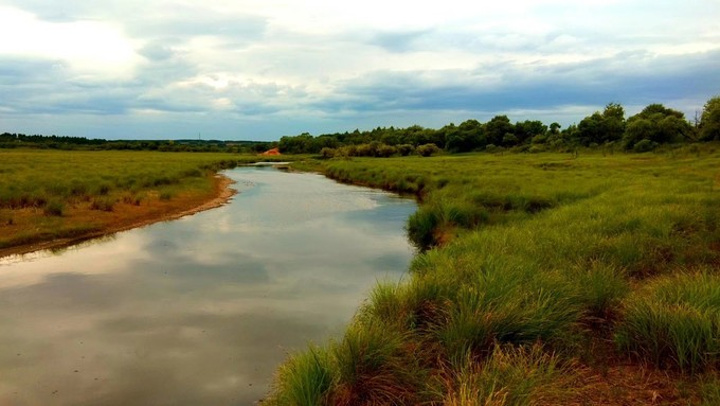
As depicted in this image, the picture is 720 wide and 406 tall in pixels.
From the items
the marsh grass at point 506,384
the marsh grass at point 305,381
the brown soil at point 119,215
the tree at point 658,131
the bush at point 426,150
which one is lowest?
the brown soil at point 119,215

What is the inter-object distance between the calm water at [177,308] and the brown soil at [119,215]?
0.88 m

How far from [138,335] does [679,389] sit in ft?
26.3

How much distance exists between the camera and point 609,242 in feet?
32.8

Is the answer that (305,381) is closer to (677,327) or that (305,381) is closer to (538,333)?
(538,333)

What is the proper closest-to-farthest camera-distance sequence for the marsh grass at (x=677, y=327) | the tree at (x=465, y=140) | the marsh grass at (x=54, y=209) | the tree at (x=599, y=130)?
the marsh grass at (x=677, y=327) < the marsh grass at (x=54, y=209) < the tree at (x=599, y=130) < the tree at (x=465, y=140)

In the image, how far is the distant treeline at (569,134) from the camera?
4653 cm

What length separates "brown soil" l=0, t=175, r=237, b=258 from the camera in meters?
15.7

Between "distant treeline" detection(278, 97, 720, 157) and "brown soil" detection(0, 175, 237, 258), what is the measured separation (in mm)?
39719

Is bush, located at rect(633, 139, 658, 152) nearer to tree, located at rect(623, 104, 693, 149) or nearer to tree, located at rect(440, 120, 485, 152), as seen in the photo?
tree, located at rect(623, 104, 693, 149)

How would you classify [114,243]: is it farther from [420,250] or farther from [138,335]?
[420,250]

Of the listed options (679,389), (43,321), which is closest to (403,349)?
(679,389)

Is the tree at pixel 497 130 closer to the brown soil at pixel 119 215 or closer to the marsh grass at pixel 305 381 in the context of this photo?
the brown soil at pixel 119 215

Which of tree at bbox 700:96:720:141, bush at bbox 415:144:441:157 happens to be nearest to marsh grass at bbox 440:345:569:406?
tree at bbox 700:96:720:141

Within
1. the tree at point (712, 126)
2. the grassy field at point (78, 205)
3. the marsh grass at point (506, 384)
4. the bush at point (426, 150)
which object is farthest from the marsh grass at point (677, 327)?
the bush at point (426, 150)
